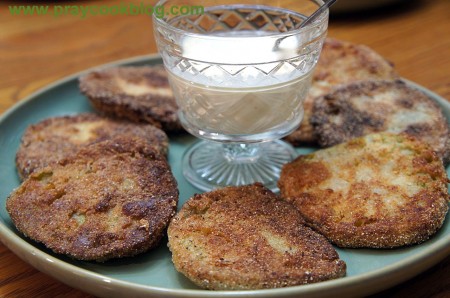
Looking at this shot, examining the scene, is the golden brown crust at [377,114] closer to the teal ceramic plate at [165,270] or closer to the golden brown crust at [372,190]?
the golden brown crust at [372,190]

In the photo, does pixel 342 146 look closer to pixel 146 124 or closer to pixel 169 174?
pixel 169 174

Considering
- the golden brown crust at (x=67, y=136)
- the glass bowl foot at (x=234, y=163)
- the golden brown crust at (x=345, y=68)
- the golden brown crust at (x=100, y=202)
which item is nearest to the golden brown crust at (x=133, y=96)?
Answer: the golden brown crust at (x=67, y=136)

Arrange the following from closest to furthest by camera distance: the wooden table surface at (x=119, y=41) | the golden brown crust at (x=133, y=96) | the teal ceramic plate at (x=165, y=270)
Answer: the teal ceramic plate at (x=165, y=270)
the golden brown crust at (x=133, y=96)
the wooden table surface at (x=119, y=41)

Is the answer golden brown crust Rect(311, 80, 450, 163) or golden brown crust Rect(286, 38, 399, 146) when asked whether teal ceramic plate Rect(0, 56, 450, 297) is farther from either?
golden brown crust Rect(286, 38, 399, 146)

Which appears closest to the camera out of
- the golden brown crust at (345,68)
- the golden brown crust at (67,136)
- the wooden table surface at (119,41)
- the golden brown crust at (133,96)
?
the golden brown crust at (67,136)

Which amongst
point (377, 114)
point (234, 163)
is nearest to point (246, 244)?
point (234, 163)

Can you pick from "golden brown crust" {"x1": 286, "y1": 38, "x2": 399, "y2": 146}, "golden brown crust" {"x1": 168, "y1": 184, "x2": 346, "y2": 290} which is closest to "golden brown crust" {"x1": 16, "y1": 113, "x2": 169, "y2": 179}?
"golden brown crust" {"x1": 168, "y1": 184, "x2": 346, "y2": 290}

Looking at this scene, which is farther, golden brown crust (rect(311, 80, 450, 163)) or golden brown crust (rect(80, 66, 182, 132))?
golden brown crust (rect(80, 66, 182, 132))

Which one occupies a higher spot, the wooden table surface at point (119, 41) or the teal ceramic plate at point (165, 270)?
the teal ceramic plate at point (165, 270)

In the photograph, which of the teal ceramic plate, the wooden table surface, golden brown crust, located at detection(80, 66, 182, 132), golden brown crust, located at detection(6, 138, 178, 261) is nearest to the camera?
the teal ceramic plate
